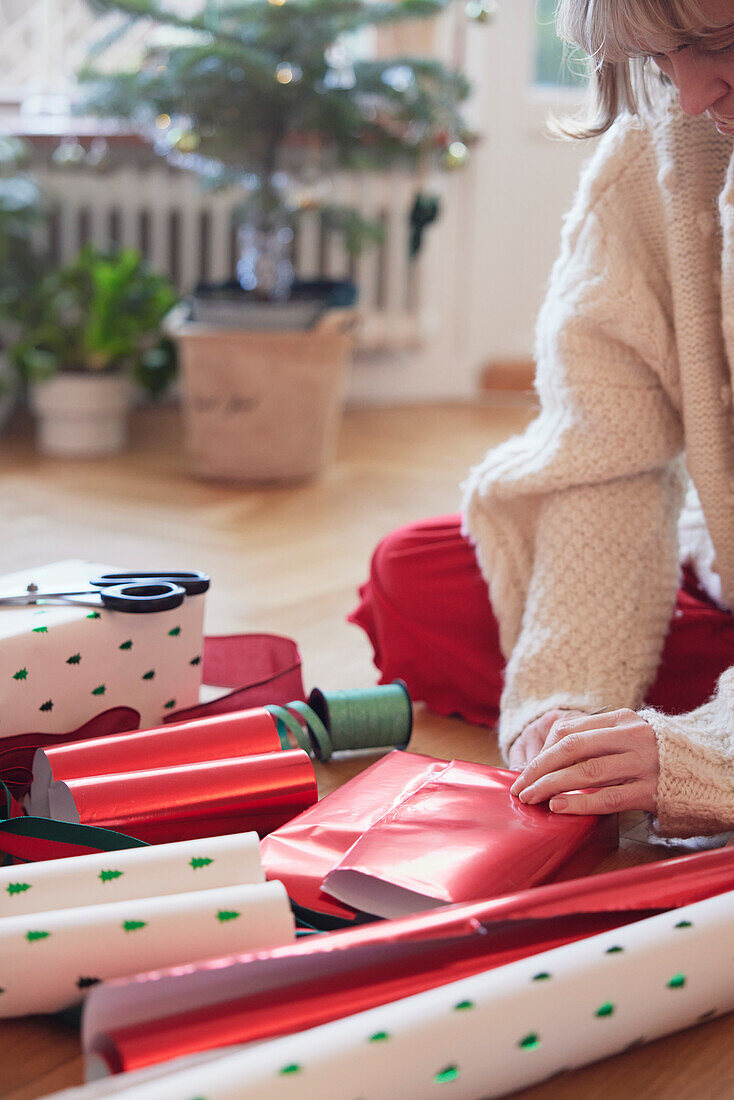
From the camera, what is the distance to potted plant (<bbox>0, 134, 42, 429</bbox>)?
2389 mm

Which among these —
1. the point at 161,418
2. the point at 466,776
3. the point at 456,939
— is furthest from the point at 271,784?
the point at 161,418

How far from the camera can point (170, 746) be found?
857 mm

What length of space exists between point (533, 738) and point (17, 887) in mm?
385

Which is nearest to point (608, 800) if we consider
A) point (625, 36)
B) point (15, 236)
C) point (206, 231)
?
point (625, 36)

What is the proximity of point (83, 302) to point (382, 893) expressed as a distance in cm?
197

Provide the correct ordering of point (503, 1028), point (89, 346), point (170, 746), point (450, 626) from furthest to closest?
point (89, 346), point (450, 626), point (170, 746), point (503, 1028)

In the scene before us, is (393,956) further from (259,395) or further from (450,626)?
(259,395)

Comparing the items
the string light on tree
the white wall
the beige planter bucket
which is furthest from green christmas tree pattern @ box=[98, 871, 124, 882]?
the white wall

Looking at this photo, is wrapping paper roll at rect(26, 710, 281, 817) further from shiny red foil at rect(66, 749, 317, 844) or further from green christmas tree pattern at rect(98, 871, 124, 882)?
green christmas tree pattern at rect(98, 871, 124, 882)

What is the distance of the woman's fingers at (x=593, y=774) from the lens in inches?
29.6

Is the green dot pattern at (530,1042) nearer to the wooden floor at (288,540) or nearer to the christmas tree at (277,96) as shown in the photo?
the wooden floor at (288,540)

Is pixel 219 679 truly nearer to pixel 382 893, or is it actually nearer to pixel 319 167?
pixel 382 893

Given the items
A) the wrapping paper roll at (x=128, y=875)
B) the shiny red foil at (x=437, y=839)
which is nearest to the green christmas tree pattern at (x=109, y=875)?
the wrapping paper roll at (x=128, y=875)

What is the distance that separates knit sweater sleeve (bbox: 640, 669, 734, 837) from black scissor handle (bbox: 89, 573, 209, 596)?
0.37 meters
